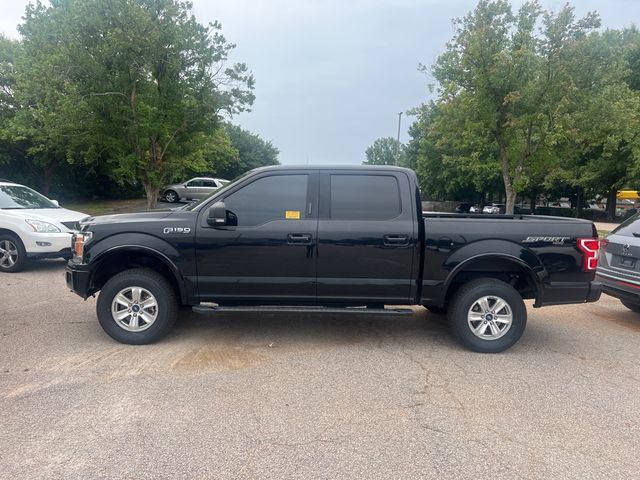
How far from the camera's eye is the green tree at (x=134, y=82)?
13.5 m

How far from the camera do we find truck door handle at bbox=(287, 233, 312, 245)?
463cm

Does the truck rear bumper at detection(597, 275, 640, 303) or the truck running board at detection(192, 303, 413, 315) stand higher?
the truck rear bumper at detection(597, 275, 640, 303)

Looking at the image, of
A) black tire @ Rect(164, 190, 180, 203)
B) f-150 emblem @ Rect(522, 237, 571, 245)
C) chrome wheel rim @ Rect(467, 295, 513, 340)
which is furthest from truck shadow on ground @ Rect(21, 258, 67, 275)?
black tire @ Rect(164, 190, 180, 203)

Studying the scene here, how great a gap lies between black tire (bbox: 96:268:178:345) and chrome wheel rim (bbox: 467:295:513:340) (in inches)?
127

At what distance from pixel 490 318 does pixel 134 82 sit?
13.7 m

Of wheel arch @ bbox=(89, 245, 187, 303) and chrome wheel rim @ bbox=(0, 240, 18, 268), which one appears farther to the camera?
chrome wheel rim @ bbox=(0, 240, 18, 268)

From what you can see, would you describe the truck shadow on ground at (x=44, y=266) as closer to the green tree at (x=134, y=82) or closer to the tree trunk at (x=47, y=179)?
the green tree at (x=134, y=82)

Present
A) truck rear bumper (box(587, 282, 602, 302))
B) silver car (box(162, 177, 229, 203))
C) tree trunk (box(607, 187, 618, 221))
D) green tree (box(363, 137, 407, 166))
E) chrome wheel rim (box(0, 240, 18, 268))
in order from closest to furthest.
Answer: truck rear bumper (box(587, 282, 602, 302)), chrome wheel rim (box(0, 240, 18, 268)), silver car (box(162, 177, 229, 203)), tree trunk (box(607, 187, 618, 221)), green tree (box(363, 137, 407, 166))

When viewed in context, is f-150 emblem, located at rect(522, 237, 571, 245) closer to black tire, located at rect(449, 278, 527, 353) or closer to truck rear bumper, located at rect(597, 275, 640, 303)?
black tire, located at rect(449, 278, 527, 353)

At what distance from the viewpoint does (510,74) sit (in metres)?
13.7

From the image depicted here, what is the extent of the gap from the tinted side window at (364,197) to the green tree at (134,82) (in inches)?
452

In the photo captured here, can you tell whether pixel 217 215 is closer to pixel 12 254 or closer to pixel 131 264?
pixel 131 264

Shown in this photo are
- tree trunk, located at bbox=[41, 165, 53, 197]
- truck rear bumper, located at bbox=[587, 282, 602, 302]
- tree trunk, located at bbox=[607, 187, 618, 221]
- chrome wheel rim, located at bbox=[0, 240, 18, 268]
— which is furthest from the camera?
tree trunk, located at bbox=[607, 187, 618, 221]

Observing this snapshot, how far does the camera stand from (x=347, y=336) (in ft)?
16.9
